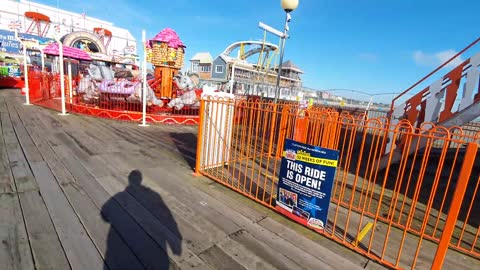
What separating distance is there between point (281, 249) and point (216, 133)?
2.89 m

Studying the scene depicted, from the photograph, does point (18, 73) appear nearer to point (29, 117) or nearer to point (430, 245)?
point (29, 117)

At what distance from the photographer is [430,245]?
326cm

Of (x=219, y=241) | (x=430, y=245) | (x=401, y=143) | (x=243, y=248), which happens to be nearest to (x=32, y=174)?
(x=219, y=241)

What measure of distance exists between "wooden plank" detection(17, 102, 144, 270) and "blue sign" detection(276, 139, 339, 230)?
2066 millimetres

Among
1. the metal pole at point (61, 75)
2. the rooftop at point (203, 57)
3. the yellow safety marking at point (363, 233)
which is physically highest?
the rooftop at point (203, 57)

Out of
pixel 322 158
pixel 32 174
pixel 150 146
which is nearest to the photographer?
pixel 322 158

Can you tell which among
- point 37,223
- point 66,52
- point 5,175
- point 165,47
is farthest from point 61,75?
point 37,223

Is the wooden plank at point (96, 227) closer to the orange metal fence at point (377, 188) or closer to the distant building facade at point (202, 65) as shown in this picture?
the orange metal fence at point (377, 188)

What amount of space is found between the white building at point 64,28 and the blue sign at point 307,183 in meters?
28.0

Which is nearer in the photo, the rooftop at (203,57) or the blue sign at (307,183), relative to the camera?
the blue sign at (307,183)

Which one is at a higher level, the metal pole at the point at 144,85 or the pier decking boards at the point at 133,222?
the metal pole at the point at 144,85

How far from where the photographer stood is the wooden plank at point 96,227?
7.81 feet

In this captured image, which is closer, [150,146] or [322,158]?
[322,158]

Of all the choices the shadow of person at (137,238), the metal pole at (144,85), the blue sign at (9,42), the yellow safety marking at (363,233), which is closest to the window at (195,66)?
the blue sign at (9,42)
